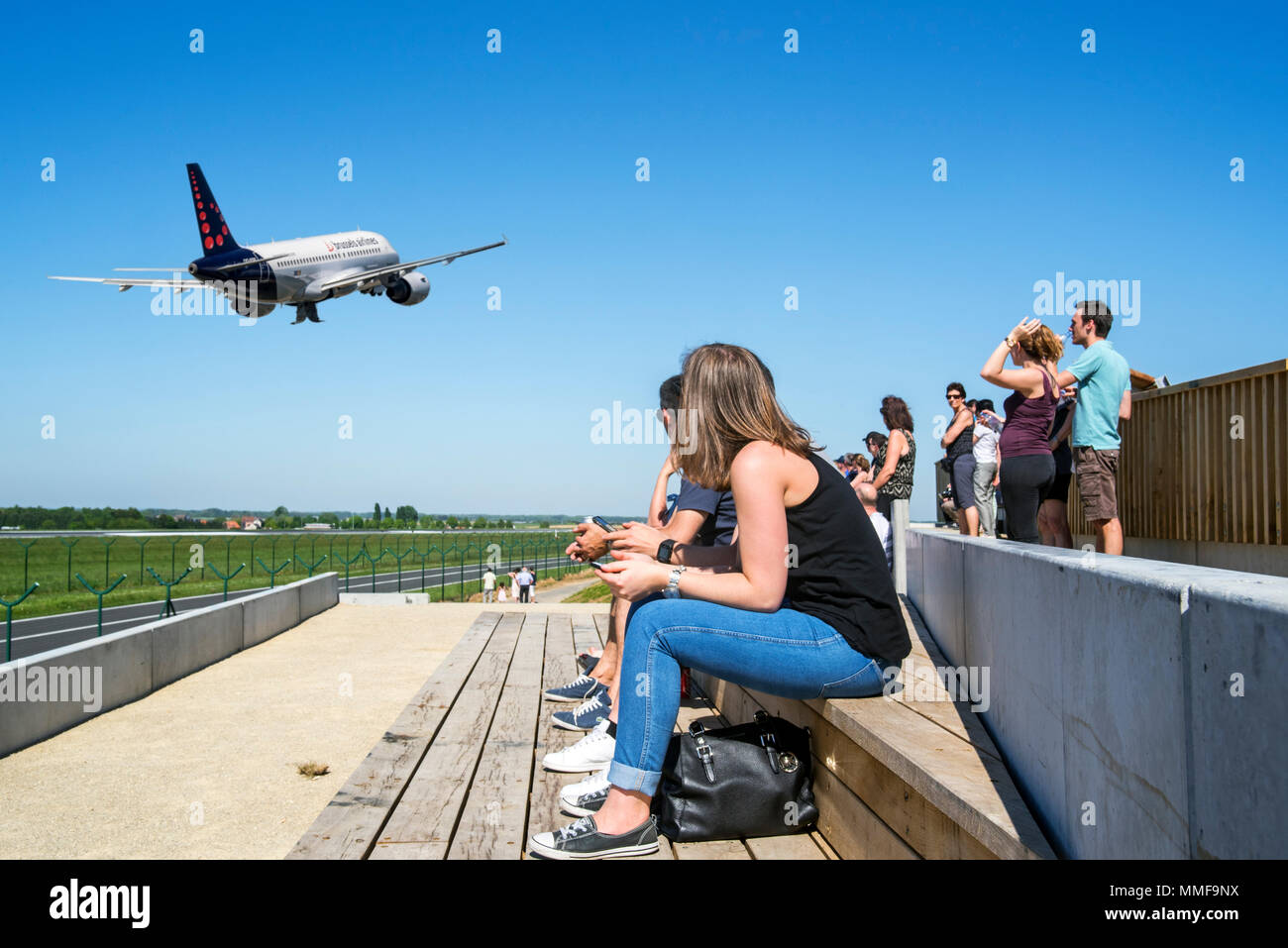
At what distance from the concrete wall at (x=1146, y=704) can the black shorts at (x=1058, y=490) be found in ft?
11.8

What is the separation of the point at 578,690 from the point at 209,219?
113ft

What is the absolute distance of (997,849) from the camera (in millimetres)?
1921

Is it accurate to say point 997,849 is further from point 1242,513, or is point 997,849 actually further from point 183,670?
point 183,670

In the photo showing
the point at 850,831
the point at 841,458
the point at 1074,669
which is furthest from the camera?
the point at 841,458

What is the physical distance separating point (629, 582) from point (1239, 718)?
6.37 ft

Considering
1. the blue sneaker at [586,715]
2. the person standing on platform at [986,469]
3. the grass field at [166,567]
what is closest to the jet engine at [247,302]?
the grass field at [166,567]

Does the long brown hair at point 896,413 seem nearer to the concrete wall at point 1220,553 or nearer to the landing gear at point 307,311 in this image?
the concrete wall at point 1220,553

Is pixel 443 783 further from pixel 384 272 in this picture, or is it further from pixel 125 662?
pixel 384 272

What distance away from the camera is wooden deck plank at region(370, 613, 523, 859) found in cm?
277

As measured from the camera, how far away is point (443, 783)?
11.3 feet

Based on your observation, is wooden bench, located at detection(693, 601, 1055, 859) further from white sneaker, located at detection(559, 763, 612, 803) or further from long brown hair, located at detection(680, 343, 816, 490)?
long brown hair, located at detection(680, 343, 816, 490)

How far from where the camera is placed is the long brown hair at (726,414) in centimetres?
304

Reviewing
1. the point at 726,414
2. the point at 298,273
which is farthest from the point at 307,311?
the point at 726,414
